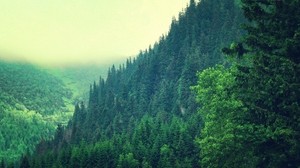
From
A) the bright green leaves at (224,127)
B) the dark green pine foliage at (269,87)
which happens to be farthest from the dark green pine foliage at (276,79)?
the bright green leaves at (224,127)

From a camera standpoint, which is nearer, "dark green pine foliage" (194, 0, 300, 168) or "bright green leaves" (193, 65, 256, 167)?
"dark green pine foliage" (194, 0, 300, 168)

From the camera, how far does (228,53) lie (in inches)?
Answer: 1422

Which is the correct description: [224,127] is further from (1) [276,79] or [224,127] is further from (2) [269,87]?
(1) [276,79]

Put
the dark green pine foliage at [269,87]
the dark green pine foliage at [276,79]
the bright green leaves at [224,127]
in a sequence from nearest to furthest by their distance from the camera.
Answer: the dark green pine foliage at [276,79], the dark green pine foliage at [269,87], the bright green leaves at [224,127]

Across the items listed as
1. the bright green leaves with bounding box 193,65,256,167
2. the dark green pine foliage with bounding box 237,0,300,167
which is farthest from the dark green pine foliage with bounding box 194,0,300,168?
the bright green leaves with bounding box 193,65,256,167

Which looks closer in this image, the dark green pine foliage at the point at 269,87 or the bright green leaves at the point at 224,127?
the dark green pine foliage at the point at 269,87

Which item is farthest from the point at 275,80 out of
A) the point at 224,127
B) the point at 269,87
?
the point at 224,127

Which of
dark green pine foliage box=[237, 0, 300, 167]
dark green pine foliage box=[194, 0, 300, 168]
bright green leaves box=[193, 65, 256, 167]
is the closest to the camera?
dark green pine foliage box=[237, 0, 300, 167]

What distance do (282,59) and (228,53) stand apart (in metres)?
4.96

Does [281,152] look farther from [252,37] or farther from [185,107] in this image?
[185,107]

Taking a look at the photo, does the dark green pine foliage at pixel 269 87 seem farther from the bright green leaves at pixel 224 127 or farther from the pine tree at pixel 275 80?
the bright green leaves at pixel 224 127

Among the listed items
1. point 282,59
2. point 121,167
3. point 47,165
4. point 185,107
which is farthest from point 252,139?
point 185,107

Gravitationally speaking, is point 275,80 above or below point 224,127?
above

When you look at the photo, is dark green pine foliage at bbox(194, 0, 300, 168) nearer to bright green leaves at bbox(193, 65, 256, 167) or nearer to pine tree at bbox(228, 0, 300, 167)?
pine tree at bbox(228, 0, 300, 167)
